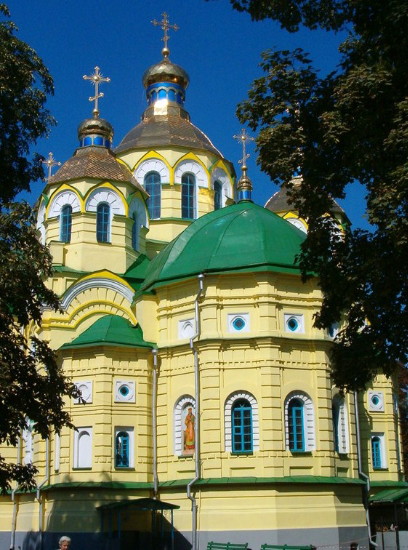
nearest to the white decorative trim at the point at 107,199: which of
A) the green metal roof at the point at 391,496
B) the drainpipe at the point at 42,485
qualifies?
the drainpipe at the point at 42,485

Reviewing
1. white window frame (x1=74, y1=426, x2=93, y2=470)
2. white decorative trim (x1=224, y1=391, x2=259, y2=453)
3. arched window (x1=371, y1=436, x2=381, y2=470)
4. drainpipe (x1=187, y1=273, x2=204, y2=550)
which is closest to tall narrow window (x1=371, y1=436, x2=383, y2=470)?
arched window (x1=371, y1=436, x2=381, y2=470)

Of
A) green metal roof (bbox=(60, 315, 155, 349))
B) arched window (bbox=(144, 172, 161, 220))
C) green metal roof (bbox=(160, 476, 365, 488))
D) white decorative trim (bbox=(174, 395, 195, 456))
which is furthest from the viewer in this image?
arched window (bbox=(144, 172, 161, 220))

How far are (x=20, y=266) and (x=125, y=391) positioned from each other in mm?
9703

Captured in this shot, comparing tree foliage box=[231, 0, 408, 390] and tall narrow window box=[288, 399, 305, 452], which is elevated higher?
tree foliage box=[231, 0, 408, 390]

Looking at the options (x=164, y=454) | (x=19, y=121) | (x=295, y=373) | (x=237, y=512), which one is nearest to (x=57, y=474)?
(x=164, y=454)

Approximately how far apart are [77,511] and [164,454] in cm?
269

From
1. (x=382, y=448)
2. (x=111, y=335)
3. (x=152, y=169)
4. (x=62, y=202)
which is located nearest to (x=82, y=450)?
(x=111, y=335)

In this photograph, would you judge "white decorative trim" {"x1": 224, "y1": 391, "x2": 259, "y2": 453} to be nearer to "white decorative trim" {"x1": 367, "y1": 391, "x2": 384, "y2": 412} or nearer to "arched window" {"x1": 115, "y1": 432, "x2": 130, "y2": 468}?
"arched window" {"x1": 115, "y1": 432, "x2": 130, "y2": 468}

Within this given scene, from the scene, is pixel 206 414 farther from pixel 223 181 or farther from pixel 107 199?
pixel 223 181

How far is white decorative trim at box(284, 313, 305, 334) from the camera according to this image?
21.1 meters

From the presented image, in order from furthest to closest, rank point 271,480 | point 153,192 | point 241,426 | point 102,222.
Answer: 1. point 153,192
2. point 102,222
3. point 241,426
4. point 271,480

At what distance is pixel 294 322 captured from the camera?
69.7 feet

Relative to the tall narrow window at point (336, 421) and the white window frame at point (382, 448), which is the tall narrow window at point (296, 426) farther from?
the white window frame at point (382, 448)

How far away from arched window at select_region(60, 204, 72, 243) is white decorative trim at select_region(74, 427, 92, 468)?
6.71 meters
